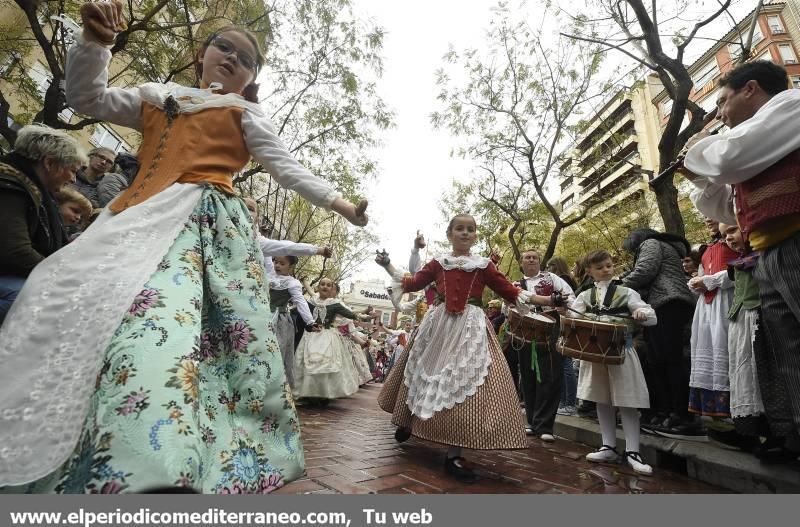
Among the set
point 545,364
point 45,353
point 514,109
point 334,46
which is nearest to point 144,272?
point 45,353

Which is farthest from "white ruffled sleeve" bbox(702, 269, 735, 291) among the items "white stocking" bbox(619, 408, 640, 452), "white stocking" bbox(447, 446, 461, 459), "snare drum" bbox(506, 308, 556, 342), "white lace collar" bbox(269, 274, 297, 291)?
"white lace collar" bbox(269, 274, 297, 291)

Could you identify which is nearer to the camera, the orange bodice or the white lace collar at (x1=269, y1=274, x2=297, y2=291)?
the orange bodice

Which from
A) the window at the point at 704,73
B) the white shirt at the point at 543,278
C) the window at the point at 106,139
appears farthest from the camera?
the window at the point at 704,73

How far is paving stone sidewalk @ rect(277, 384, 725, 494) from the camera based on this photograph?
249 cm

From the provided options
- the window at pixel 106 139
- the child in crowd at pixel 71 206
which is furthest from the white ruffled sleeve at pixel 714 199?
the window at pixel 106 139

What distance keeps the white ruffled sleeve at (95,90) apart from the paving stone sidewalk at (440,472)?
1.92 m

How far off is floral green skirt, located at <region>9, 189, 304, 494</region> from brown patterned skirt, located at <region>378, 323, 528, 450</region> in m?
1.65

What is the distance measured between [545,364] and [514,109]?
388 inches

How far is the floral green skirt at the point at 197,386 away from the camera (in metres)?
0.96

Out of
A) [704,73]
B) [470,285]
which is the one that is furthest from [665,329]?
[704,73]

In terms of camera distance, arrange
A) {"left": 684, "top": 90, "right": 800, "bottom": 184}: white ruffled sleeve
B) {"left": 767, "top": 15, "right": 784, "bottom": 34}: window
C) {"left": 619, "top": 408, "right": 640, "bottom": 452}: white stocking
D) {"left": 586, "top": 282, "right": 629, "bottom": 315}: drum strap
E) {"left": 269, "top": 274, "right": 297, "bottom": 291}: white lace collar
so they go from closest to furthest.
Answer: {"left": 684, "top": 90, "right": 800, "bottom": 184}: white ruffled sleeve → {"left": 619, "top": 408, "right": 640, "bottom": 452}: white stocking → {"left": 586, "top": 282, "right": 629, "bottom": 315}: drum strap → {"left": 269, "top": 274, "right": 297, "bottom": 291}: white lace collar → {"left": 767, "top": 15, "right": 784, "bottom": 34}: window

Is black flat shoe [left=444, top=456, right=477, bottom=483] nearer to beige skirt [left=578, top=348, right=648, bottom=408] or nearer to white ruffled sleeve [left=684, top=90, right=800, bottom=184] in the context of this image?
beige skirt [left=578, top=348, right=648, bottom=408]

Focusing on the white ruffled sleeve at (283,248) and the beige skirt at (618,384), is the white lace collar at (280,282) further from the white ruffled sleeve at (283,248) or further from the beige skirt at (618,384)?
the beige skirt at (618,384)

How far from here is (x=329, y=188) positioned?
1.61m
